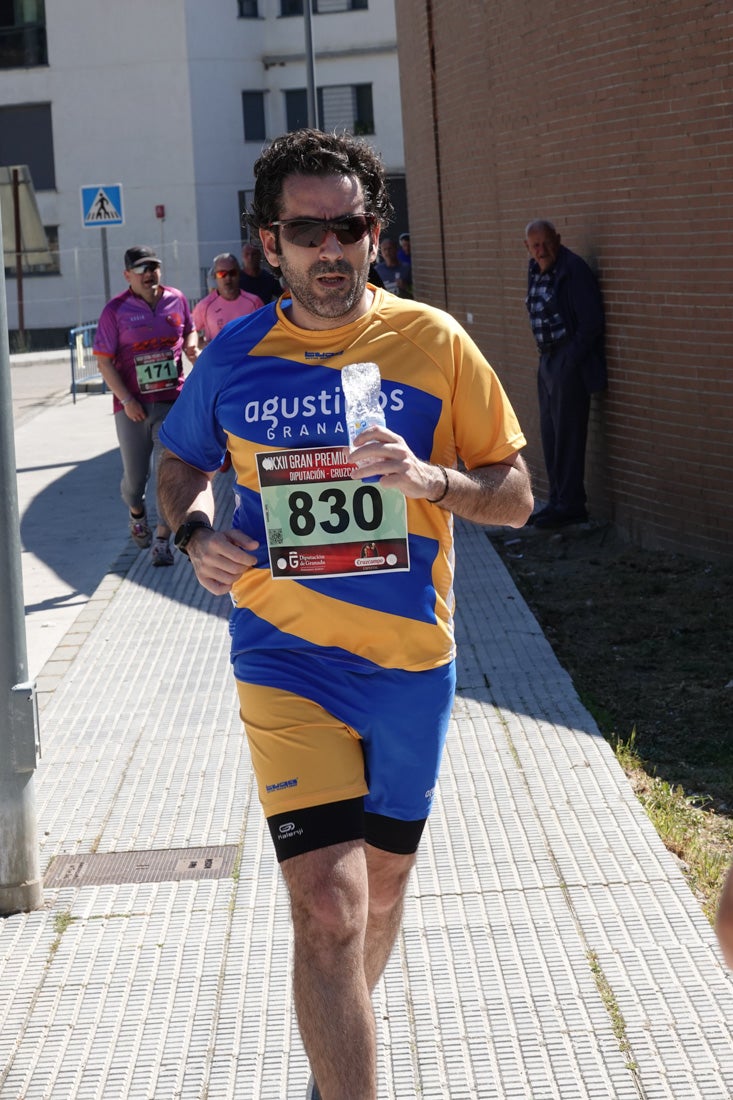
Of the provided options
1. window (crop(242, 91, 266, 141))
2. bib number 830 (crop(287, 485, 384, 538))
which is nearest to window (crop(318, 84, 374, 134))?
window (crop(242, 91, 266, 141))

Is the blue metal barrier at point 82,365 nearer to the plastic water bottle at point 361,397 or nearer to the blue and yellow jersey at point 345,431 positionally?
the blue and yellow jersey at point 345,431

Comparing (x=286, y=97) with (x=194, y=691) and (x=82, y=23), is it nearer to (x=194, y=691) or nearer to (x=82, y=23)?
(x=82, y=23)

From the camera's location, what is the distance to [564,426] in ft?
36.4

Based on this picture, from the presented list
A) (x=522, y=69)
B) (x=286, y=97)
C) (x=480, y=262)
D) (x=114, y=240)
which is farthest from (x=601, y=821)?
(x=286, y=97)

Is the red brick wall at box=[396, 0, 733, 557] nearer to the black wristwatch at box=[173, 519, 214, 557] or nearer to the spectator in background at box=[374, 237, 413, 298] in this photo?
the black wristwatch at box=[173, 519, 214, 557]

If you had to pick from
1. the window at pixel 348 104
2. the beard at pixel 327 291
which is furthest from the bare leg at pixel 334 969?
the window at pixel 348 104

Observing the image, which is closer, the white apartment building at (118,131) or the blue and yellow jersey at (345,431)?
the blue and yellow jersey at (345,431)

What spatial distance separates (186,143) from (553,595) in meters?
36.9

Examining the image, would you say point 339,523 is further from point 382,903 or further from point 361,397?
point 382,903

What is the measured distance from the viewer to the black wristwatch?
381cm

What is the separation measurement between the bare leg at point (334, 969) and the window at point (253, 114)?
149 ft

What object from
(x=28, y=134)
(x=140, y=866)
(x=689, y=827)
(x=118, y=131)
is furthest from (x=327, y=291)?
(x=28, y=134)

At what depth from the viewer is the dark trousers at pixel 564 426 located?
36.0 ft

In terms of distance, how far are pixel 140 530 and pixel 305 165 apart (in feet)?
25.4
